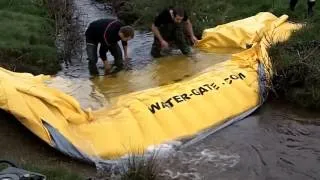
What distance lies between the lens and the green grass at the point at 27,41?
10961mm

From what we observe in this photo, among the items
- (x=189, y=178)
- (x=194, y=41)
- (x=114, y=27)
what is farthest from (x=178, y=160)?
(x=194, y=41)

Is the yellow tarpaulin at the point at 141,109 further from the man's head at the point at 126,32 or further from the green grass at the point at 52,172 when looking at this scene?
the man's head at the point at 126,32

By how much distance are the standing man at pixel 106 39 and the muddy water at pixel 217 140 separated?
295mm

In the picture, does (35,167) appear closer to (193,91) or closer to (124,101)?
(124,101)

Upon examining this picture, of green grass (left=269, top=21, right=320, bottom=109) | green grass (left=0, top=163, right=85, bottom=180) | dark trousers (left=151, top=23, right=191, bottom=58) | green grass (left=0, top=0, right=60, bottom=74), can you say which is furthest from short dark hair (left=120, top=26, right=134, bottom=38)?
green grass (left=0, top=163, right=85, bottom=180)

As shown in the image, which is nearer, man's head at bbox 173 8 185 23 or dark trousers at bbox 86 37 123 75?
dark trousers at bbox 86 37 123 75

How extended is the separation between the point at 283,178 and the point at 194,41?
562 cm

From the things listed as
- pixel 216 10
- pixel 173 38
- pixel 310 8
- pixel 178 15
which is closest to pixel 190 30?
pixel 173 38

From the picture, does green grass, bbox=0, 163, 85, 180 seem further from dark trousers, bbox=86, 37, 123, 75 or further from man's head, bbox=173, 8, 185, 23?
man's head, bbox=173, 8, 185, 23

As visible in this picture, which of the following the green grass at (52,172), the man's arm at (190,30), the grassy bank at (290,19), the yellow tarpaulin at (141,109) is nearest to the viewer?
the green grass at (52,172)

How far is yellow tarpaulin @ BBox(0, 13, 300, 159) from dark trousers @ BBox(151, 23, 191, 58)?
1416 millimetres

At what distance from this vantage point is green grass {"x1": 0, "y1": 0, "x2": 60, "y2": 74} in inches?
432

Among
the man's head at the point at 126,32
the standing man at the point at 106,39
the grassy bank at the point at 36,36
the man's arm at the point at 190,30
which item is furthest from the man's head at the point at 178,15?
the grassy bank at the point at 36,36

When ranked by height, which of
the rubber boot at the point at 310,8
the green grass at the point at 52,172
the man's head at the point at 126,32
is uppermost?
the man's head at the point at 126,32
